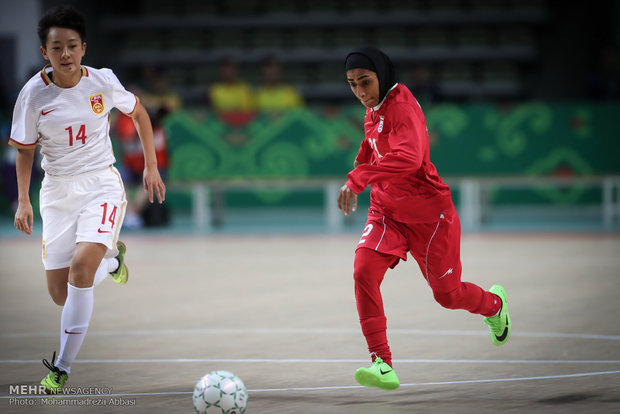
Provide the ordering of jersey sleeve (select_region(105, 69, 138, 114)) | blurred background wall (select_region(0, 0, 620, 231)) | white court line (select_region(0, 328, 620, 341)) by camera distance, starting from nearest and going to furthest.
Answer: jersey sleeve (select_region(105, 69, 138, 114))
white court line (select_region(0, 328, 620, 341))
blurred background wall (select_region(0, 0, 620, 231))

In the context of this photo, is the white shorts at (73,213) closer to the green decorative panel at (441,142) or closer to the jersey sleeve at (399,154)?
the jersey sleeve at (399,154)

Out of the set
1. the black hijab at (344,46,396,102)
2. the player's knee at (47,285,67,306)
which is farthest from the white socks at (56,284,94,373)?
the black hijab at (344,46,396,102)

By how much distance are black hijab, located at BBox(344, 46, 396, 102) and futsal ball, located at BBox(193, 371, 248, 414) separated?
5.54 ft

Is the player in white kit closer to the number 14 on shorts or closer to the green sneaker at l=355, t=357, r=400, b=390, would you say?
the number 14 on shorts

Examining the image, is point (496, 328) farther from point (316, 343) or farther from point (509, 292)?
point (509, 292)

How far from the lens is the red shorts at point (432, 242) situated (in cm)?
491

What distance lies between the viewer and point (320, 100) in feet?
61.5

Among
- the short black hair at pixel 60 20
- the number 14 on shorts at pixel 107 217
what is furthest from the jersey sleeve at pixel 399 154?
the short black hair at pixel 60 20

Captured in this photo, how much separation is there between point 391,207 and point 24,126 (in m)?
1.99

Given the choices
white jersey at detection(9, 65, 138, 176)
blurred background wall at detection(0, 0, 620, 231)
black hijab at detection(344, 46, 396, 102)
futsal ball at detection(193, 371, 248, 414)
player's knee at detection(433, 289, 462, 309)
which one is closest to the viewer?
futsal ball at detection(193, 371, 248, 414)

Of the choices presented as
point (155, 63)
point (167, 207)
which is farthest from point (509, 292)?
point (155, 63)

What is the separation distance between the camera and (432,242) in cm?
495

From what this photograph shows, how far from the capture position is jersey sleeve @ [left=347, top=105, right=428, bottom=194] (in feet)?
14.9

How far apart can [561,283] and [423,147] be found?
14.8ft
